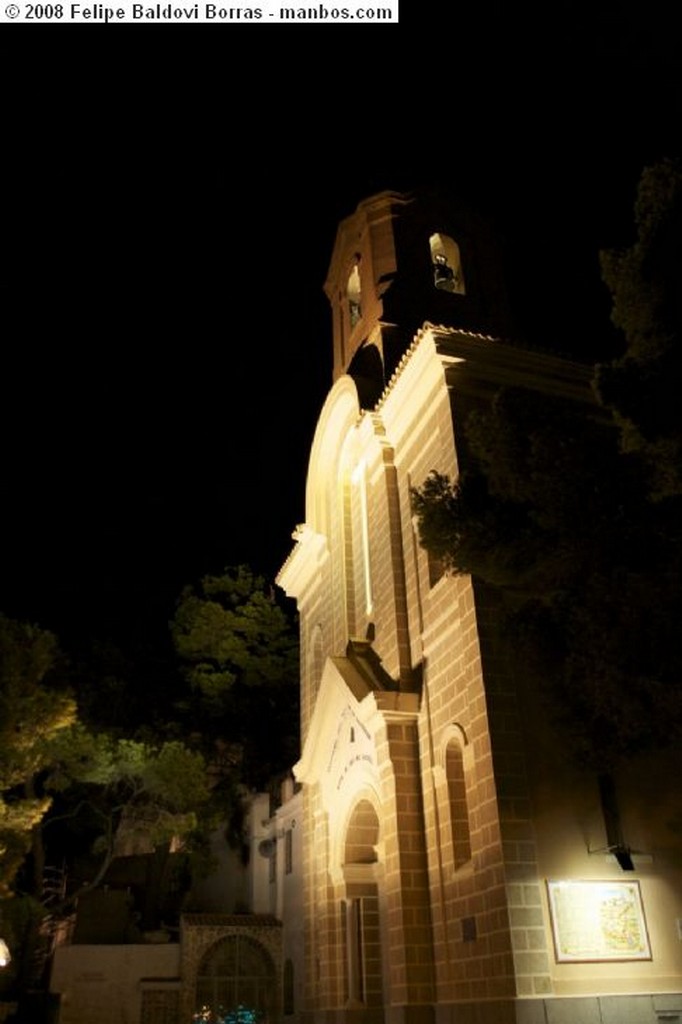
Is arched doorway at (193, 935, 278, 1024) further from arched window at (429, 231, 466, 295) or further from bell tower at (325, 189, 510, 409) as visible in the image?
arched window at (429, 231, 466, 295)

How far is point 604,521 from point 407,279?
1042 centimetres

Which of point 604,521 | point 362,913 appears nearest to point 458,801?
point 362,913

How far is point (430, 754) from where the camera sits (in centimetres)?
1294

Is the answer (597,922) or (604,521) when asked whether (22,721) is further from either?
(604,521)

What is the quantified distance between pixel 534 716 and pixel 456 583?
7.06 feet

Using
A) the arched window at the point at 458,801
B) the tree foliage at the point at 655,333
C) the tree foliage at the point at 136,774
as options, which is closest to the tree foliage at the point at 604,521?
the tree foliage at the point at 655,333

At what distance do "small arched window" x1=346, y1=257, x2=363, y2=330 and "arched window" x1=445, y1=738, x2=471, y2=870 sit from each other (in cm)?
1029

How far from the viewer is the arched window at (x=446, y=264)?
1844 cm

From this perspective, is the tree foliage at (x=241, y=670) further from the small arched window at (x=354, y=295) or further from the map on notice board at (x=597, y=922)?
the map on notice board at (x=597, y=922)

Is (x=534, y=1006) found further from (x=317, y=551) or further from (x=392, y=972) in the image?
(x=317, y=551)

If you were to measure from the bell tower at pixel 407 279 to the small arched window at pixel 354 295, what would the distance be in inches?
0.9

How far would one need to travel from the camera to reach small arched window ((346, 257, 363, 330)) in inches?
771

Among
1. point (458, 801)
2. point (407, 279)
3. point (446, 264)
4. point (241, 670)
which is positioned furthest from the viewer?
point (241, 670)

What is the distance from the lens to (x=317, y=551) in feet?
63.0
